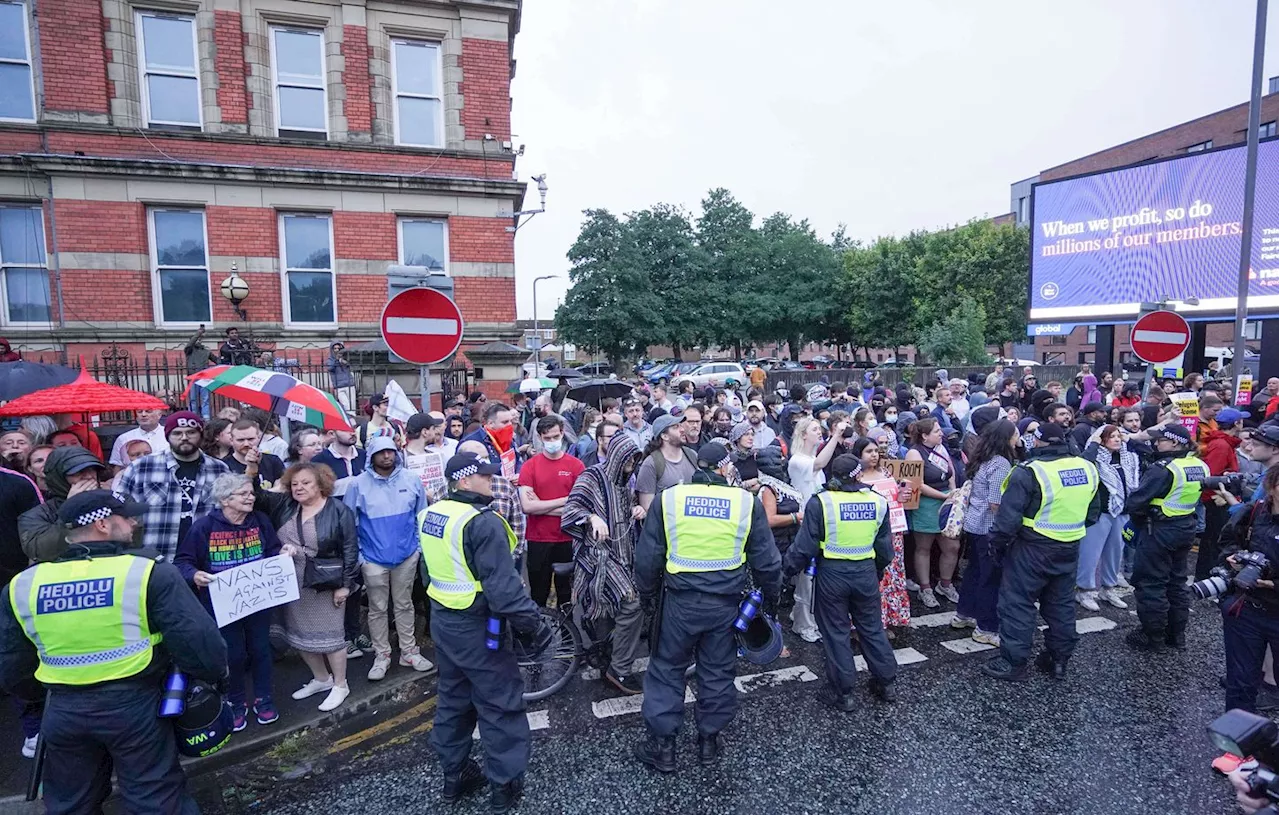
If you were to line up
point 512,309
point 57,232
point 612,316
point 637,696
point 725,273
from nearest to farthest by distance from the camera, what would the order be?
1. point 637,696
2. point 57,232
3. point 512,309
4. point 612,316
5. point 725,273

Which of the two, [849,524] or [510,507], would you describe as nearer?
[849,524]

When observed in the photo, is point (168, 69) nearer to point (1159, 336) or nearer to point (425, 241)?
point (425, 241)

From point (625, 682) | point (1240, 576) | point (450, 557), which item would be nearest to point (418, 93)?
point (450, 557)

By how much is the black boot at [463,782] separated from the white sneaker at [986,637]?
4.24m

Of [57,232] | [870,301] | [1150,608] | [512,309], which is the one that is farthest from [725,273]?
[1150,608]

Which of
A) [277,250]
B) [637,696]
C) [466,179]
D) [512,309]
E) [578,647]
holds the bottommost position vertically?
[637,696]

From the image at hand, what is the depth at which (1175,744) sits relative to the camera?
4.00 metres

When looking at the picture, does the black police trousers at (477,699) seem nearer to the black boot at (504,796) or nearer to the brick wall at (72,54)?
the black boot at (504,796)

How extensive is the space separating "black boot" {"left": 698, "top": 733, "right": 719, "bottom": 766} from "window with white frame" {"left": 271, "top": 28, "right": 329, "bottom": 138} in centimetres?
1315

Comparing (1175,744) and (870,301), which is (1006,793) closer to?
(1175,744)

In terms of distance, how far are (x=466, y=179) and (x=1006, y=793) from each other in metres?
12.9

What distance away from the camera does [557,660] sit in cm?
503

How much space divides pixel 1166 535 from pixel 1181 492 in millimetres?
367

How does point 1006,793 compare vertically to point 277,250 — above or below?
below
